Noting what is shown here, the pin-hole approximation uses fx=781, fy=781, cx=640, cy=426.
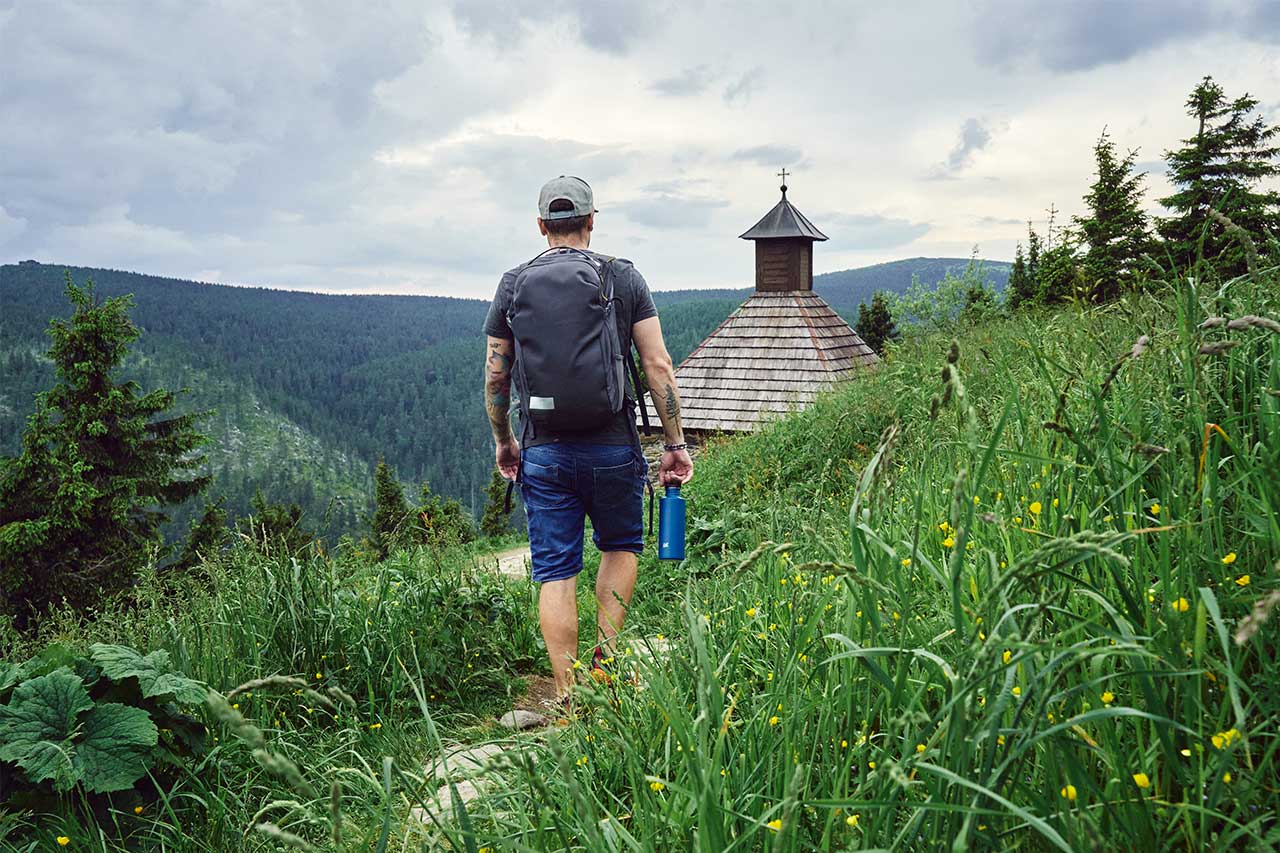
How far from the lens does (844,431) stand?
7930 mm

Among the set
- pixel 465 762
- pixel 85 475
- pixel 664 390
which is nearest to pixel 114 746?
pixel 465 762

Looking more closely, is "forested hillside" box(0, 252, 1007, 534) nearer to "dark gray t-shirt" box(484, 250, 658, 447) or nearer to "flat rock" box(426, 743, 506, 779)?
"dark gray t-shirt" box(484, 250, 658, 447)

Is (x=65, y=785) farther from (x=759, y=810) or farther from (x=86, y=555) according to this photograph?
(x=86, y=555)

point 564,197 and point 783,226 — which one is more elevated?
point 783,226

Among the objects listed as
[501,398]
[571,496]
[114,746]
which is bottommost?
[114,746]

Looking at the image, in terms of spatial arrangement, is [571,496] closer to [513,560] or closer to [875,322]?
[513,560]

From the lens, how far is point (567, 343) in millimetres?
3322

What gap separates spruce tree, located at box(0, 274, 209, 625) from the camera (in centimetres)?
2041

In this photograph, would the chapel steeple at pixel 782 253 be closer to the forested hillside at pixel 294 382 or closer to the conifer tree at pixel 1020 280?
the conifer tree at pixel 1020 280

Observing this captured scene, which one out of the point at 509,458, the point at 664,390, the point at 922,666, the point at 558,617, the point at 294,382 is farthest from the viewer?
the point at 294,382

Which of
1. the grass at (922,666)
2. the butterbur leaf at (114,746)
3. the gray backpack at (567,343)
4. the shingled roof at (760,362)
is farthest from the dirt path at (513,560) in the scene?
the butterbur leaf at (114,746)

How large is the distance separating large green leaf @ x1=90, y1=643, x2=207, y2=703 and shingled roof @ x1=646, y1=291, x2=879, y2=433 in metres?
16.7

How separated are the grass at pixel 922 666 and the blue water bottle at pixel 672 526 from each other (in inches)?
21.5

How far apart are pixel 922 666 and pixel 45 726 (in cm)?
253
